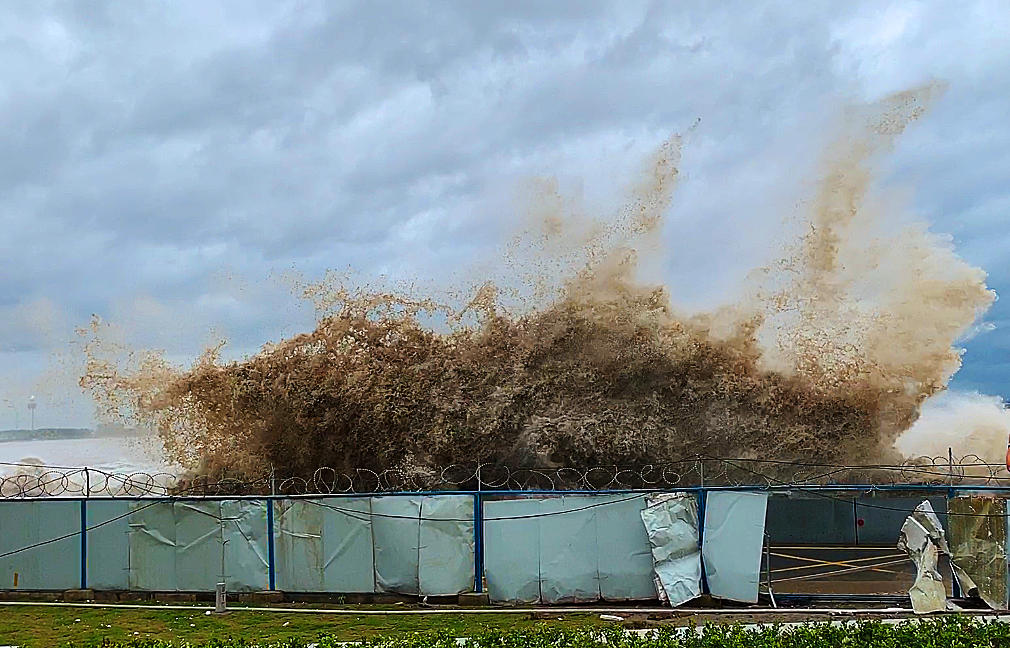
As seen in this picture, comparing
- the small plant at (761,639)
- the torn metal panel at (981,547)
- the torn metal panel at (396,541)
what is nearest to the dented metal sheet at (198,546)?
the torn metal panel at (396,541)

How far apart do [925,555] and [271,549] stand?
9.64 m

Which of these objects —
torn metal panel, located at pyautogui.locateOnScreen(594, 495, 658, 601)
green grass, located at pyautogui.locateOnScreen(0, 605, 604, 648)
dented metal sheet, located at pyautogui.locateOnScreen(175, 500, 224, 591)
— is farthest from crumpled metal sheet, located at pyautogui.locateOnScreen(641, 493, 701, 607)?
dented metal sheet, located at pyautogui.locateOnScreen(175, 500, 224, 591)

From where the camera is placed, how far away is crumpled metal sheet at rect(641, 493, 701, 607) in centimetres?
1295

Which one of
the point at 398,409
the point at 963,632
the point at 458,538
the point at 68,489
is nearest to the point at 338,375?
the point at 398,409

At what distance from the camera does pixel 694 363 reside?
24.9 meters

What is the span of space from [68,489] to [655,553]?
10359 mm

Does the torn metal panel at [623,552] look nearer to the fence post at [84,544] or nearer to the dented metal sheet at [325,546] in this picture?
the dented metal sheet at [325,546]

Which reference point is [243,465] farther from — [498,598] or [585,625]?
[585,625]

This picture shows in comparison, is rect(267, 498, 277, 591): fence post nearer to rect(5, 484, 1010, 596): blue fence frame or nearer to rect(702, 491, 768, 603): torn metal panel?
rect(5, 484, 1010, 596): blue fence frame

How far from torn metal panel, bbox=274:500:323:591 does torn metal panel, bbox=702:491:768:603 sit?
5884mm

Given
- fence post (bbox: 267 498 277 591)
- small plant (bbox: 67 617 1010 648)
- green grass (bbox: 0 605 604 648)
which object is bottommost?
green grass (bbox: 0 605 604 648)

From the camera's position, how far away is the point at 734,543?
13.0 m

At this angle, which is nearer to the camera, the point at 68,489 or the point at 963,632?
the point at 963,632

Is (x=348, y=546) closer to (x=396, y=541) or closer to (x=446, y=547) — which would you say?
(x=396, y=541)
